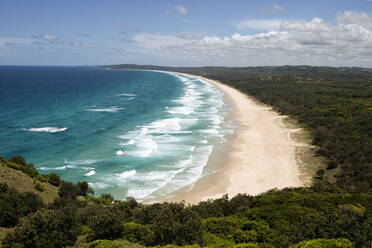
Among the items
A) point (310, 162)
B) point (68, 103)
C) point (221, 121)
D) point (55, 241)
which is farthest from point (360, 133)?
point (68, 103)

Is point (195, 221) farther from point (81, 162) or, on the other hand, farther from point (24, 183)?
point (81, 162)

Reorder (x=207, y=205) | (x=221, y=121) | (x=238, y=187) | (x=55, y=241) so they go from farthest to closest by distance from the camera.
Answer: (x=221, y=121), (x=238, y=187), (x=207, y=205), (x=55, y=241)

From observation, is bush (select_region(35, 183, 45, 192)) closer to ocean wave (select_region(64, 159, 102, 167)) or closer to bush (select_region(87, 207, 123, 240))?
bush (select_region(87, 207, 123, 240))

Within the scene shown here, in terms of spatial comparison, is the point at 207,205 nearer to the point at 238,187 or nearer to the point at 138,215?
the point at 138,215

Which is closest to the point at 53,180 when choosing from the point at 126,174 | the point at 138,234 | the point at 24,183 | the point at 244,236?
the point at 24,183

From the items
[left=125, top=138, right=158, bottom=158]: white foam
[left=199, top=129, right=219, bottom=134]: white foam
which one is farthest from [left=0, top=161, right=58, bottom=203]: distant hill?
[left=199, top=129, right=219, bottom=134]: white foam

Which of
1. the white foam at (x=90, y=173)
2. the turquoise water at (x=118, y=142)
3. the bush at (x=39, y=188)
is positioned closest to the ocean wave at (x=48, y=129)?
the turquoise water at (x=118, y=142)

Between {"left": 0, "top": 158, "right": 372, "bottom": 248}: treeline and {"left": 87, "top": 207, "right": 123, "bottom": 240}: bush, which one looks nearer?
{"left": 0, "top": 158, "right": 372, "bottom": 248}: treeline
